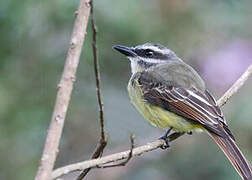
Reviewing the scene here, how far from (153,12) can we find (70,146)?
4.99 ft

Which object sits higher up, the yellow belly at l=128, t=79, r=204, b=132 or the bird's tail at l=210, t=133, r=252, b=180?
the yellow belly at l=128, t=79, r=204, b=132

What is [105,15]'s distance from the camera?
4.62 m

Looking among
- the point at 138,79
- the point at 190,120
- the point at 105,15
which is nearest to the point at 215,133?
the point at 190,120

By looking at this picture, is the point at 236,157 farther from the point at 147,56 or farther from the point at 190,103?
the point at 147,56

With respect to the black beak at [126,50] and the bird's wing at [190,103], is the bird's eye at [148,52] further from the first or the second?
the bird's wing at [190,103]

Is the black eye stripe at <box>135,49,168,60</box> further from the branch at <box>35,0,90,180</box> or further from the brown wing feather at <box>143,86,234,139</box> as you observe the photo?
the branch at <box>35,0,90,180</box>

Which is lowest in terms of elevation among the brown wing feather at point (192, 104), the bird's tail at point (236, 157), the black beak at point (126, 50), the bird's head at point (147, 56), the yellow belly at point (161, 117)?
the bird's tail at point (236, 157)

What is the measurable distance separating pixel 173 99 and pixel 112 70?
4.64 feet

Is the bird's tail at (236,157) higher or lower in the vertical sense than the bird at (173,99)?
lower

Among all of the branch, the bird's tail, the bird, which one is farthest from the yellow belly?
the branch

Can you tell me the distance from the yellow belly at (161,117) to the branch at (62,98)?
1.89 metres

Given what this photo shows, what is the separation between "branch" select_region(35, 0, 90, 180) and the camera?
187 centimetres

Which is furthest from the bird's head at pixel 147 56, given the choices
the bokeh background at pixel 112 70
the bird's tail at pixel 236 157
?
the bird's tail at pixel 236 157

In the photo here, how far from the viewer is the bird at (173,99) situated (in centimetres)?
364
